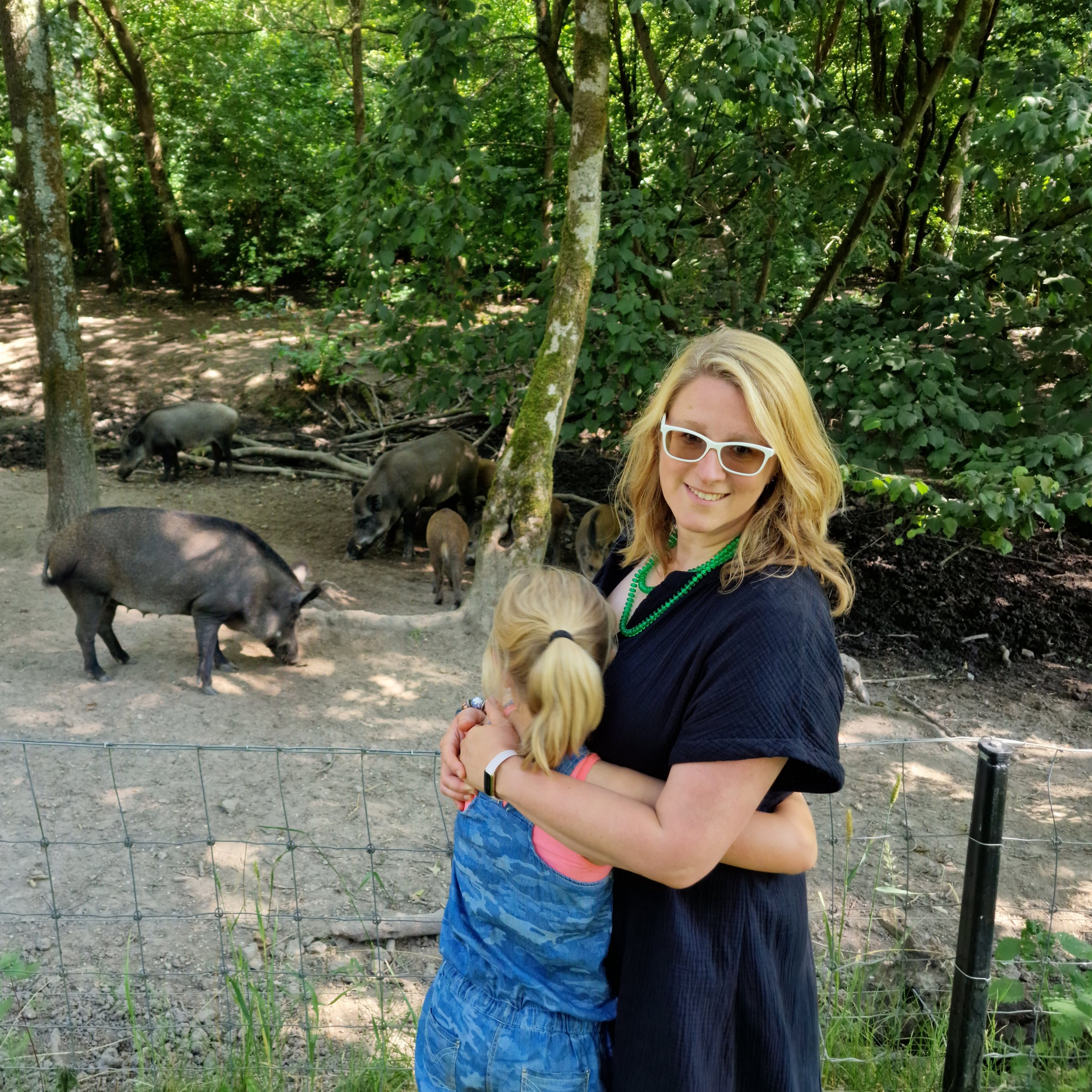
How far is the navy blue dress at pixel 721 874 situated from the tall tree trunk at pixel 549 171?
7241 mm

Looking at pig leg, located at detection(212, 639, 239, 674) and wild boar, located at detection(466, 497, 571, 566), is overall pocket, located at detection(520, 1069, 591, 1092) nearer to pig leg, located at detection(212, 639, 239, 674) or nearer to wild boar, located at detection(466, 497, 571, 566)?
pig leg, located at detection(212, 639, 239, 674)

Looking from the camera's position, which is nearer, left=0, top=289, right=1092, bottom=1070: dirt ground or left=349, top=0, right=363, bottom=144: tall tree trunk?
left=0, top=289, right=1092, bottom=1070: dirt ground

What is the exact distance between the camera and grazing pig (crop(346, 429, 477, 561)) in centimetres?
1101

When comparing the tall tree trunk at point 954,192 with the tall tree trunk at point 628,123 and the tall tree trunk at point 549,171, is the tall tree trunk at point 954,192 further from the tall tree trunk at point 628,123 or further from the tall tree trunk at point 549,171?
the tall tree trunk at point 549,171

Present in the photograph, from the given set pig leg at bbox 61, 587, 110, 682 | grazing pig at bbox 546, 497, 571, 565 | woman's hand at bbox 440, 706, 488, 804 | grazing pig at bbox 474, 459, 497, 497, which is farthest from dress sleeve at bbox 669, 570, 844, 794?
grazing pig at bbox 474, 459, 497, 497

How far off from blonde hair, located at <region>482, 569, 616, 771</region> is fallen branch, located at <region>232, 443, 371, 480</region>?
34.8 ft

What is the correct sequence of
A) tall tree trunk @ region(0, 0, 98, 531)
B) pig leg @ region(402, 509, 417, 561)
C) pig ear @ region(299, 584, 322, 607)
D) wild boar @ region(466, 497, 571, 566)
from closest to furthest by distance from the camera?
pig ear @ region(299, 584, 322, 607)
tall tree trunk @ region(0, 0, 98, 531)
wild boar @ region(466, 497, 571, 566)
pig leg @ region(402, 509, 417, 561)

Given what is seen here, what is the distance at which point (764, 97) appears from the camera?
6.59 metres

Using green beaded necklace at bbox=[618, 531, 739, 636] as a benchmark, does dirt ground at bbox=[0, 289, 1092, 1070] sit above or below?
below

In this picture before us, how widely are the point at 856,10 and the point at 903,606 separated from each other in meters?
6.85

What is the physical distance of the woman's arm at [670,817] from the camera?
156cm

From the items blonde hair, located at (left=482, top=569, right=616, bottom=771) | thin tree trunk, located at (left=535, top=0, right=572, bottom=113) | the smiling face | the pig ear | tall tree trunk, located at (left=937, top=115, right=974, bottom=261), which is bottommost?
the pig ear

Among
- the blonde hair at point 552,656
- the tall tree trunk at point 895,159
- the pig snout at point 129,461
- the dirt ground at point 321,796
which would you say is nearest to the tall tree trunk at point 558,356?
the dirt ground at point 321,796

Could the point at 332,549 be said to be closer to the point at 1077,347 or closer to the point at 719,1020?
the point at 1077,347
